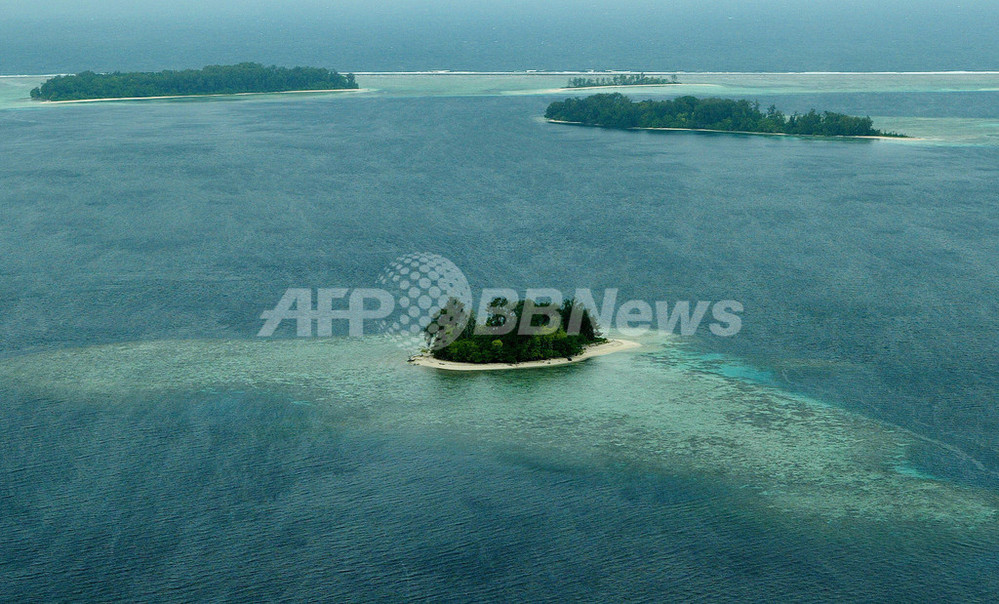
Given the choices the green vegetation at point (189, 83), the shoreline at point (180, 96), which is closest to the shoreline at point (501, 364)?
the shoreline at point (180, 96)

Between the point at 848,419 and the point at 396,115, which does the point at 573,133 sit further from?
the point at 848,419

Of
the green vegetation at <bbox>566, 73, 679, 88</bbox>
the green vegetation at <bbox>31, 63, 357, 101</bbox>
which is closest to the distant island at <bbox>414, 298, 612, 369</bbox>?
the green vegetation at <bbox>566, 73, 679, 88</bbox>

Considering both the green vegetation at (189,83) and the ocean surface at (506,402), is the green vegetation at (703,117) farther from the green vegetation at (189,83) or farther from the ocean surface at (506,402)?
the green vegetation at (189,83)

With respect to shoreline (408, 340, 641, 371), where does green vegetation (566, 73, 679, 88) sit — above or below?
above

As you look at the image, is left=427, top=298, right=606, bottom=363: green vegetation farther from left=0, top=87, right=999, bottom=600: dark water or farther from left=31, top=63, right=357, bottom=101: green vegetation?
left=31, top=63, right=357, bottom=101: green vegetation

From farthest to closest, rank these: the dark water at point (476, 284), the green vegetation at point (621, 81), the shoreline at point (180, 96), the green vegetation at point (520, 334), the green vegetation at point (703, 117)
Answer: the green vegetation at point (621, 81)
the shoreline at point (180, 96)
the green vegetation at point (703, 117)
the green vegetation at point (520, 334)
the dark water at point (476, 284)

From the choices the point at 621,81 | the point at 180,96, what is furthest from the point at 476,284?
the point at 621,81

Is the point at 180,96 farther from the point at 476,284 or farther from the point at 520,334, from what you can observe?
the point at 520,334
